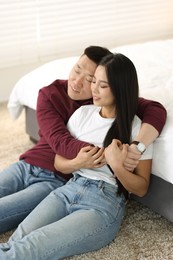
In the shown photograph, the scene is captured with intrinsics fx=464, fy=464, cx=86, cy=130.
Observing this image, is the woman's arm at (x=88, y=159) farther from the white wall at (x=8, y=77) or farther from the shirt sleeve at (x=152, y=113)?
the white wall at (x=8, y=77)

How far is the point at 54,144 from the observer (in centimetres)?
186

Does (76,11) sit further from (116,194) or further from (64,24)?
(116,194)

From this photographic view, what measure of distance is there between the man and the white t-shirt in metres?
0.04

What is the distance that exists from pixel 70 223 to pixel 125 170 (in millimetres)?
279

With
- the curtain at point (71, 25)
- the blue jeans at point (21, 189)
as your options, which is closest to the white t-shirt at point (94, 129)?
the blue jeans at point (21, 189)

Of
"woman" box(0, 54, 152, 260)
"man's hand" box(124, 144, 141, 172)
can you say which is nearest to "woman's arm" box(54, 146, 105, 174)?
"woman" box(0, 54, 152, 260)

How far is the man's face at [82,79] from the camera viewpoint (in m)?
1.85

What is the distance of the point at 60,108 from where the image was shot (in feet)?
6.47

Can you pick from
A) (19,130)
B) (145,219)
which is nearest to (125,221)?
(145,219)

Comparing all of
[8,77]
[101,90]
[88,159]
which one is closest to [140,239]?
[88,159]

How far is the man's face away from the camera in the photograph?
1.85 meters

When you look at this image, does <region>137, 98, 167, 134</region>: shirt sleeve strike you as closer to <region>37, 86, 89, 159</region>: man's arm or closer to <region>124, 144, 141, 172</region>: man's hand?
<region>124, 144, 141, 172</region>: man's hand

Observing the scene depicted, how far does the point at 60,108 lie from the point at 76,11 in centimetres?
Answer: 188

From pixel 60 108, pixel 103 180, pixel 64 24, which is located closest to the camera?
pixel 103 180
